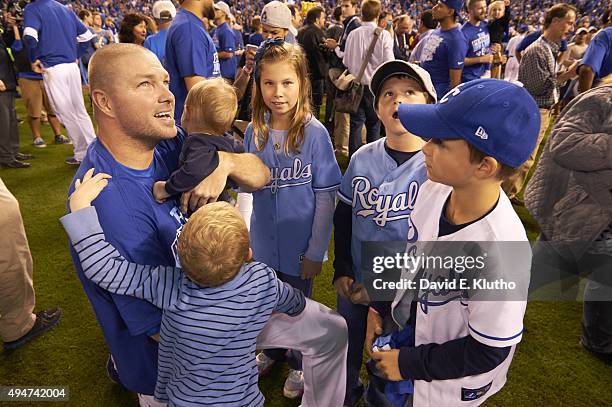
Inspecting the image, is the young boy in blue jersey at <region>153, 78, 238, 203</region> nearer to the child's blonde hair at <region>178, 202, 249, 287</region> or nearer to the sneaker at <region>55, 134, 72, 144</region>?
the child's blonde hair at <region>178, 202, 249, 287</region>

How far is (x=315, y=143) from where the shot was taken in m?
2.07

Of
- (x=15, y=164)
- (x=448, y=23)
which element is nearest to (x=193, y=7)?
(x=448, y=23)

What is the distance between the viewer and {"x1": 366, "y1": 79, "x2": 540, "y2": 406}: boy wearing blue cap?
1.13 metres

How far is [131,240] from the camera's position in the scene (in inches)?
58.1

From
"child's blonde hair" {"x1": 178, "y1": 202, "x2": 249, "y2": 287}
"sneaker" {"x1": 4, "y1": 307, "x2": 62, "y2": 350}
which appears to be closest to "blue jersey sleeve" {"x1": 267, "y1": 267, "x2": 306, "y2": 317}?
"child's blonde hair" {"x1": 178, "y1": 202, "x2": 249, "y2": 287}

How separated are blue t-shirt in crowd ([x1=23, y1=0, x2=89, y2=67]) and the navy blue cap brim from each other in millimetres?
5420

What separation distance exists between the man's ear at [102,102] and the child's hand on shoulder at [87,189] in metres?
0.22

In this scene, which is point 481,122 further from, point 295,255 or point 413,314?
point 295,255

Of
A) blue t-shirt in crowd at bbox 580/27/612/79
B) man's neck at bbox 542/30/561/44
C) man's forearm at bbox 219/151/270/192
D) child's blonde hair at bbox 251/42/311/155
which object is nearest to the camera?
man's forearm at bbox 219/151/270/192

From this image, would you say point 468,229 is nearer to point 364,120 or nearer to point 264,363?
point 264,363

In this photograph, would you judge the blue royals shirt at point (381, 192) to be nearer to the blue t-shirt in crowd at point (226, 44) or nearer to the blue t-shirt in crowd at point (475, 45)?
the blue t-shirt in crowd at point (475, 45)

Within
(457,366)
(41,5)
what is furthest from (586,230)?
(41,5)

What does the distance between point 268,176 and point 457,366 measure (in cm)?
112

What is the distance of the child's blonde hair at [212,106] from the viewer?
1.76 meters
